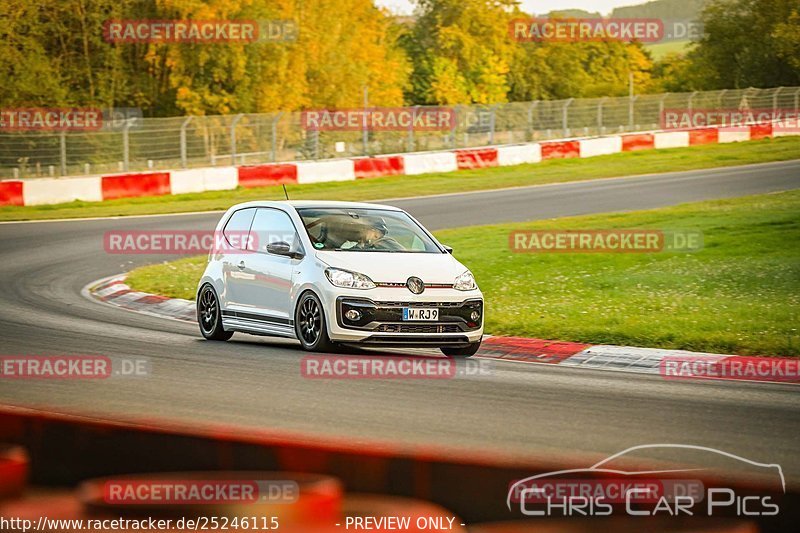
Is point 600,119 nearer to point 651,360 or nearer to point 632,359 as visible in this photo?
point 632,359

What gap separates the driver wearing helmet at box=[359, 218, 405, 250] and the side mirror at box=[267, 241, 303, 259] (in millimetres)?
691

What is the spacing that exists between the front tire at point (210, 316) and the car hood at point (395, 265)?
6.29 feet

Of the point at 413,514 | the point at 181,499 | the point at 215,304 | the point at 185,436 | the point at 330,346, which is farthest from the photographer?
the point at 215,304

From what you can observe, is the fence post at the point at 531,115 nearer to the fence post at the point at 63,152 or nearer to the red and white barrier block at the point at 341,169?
the red and white barrier block at the point at 341,169

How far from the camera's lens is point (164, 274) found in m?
20.7

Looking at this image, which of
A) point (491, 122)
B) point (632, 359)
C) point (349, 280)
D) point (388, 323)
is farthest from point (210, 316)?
point (491, 122)

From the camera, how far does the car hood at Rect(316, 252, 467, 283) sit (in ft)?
40.5

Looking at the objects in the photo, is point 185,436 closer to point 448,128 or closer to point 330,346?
point 330,346

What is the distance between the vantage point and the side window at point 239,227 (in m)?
14.2

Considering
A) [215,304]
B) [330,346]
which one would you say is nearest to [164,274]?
[215,304]

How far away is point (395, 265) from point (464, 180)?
87.9ft

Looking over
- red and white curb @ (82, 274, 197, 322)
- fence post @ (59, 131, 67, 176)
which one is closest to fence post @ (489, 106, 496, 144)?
fence post @ (59, 131, 67, 176)

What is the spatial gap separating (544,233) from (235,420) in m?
15.2

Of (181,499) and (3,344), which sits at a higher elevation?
(181,499)
